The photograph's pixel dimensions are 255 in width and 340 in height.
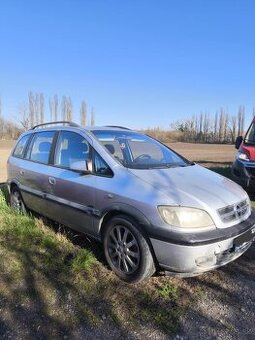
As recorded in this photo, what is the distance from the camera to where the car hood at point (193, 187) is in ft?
12.7

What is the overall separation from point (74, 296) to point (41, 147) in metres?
2.85

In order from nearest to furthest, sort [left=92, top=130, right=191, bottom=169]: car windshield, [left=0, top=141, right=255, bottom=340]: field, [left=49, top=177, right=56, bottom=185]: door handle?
[left=0, top=141, right=255, bottom=340]: field → [left=92, top=130, right=191, bottom=169]: car windshield → [left=49, top=177, right=56, bottom=185]: door handle

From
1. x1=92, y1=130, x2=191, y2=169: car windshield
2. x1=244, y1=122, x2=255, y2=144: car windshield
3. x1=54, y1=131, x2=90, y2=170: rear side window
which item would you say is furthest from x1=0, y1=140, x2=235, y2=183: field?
x1=92, y1=130, x2=191, y2=169: car windshield

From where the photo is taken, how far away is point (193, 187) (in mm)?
4141

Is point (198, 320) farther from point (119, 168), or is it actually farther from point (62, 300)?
point (119, 168)

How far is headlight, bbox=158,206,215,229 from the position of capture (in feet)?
12.3

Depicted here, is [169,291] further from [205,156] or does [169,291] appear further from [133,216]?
[205,156]

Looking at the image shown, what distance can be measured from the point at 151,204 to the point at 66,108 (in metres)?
71.5

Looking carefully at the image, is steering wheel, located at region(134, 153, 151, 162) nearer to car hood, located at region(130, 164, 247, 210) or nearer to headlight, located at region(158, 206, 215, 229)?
car hood, located at region(130, 164, 247, 210)

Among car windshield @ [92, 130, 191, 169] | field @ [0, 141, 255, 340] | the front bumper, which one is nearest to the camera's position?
field @ [0, 141, 255, 340]

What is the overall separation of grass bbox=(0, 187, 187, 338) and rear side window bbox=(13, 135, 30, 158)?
2.02m

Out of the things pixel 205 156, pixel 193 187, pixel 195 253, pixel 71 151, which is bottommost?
pixel 205 156

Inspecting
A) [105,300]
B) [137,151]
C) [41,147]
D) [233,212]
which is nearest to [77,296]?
[105,300]

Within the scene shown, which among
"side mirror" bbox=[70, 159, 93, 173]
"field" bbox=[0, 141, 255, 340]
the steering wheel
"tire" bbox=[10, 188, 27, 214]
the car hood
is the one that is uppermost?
the steering wheel
